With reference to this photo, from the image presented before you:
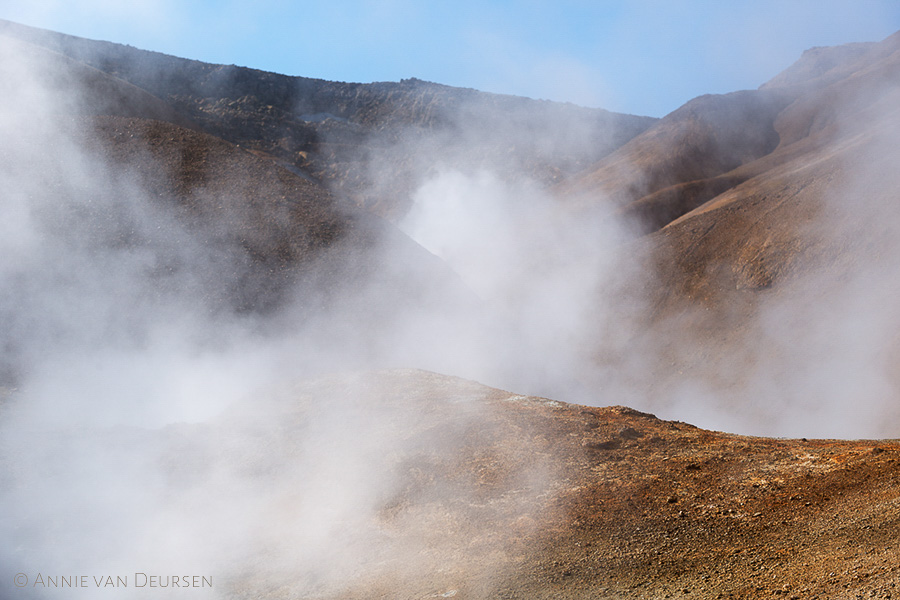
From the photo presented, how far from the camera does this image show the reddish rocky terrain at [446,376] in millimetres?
7234

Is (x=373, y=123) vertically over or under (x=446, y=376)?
over

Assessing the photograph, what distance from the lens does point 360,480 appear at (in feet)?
31.9

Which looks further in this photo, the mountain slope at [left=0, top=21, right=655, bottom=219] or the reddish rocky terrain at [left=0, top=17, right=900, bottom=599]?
the mountain slope at [left=0, top=21, right=655, bottom=219]

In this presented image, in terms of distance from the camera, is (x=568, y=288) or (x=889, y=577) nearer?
(x=889, y=577)

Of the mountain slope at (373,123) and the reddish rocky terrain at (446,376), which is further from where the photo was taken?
the mountain slope at (373,123)

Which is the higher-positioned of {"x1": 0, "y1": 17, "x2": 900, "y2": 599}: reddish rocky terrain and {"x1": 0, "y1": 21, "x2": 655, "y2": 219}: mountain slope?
{"x1": 0, "y1": 21, "x2": 655, "y2": 219}: mountain slope

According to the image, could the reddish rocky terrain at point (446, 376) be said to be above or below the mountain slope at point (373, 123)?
below

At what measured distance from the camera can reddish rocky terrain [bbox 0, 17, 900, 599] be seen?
723cm

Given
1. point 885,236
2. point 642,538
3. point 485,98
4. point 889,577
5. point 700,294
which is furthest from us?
point 485,98

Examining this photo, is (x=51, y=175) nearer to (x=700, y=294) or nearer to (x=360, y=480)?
(x=360, y=480)

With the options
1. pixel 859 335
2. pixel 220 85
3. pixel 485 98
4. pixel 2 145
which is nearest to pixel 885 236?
pixel 859 335

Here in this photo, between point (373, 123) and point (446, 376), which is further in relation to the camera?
point (373, 123)

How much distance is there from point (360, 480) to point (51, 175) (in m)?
18.6

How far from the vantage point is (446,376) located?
13562mm
